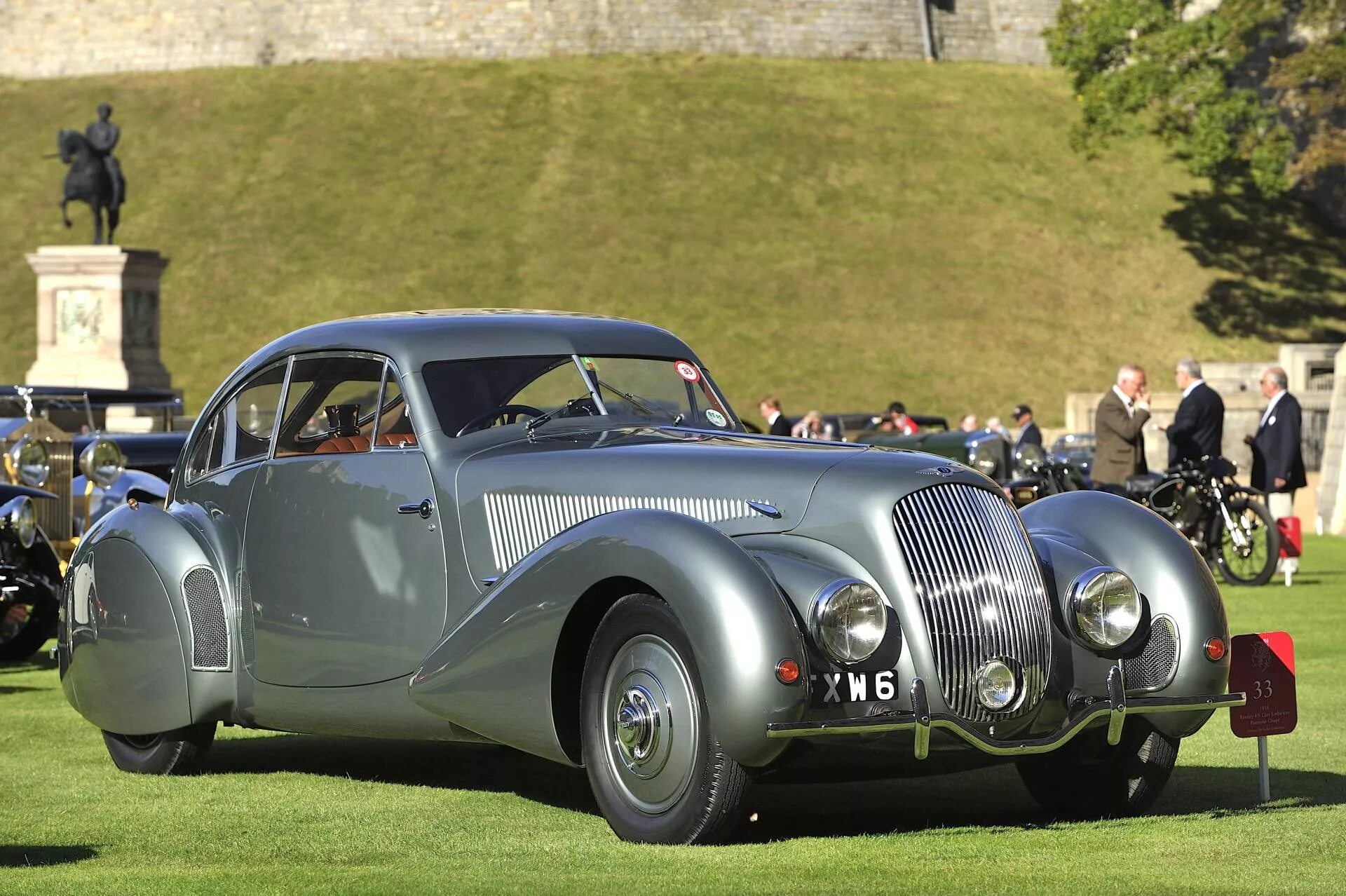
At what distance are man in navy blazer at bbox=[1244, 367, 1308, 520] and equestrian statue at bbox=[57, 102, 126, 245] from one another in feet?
88.1

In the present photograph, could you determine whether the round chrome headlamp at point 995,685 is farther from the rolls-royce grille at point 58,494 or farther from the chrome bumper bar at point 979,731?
the rolls-royce grille at point 58,494

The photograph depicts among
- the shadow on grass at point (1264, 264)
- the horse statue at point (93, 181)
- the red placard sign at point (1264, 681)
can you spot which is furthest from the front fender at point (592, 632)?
the shadow on grass at point (1264, 264)

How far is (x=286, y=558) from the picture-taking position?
745cm

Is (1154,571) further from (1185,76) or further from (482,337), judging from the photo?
(1185,76)

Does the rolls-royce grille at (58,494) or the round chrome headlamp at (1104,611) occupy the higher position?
the round chrome headlamp at (1104,611)

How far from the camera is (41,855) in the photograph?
20.0 feet

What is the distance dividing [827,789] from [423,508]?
6.16ft

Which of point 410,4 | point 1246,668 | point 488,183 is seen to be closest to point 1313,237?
point 488,183

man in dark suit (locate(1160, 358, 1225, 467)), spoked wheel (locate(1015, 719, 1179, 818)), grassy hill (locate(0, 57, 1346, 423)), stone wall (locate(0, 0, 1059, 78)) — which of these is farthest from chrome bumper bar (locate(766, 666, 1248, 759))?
stone wall (locate(0, 0, 1059, 78))

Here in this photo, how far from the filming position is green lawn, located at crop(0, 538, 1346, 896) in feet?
18.4

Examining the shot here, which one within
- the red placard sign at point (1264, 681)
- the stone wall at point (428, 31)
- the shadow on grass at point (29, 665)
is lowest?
the shadow on grass at point (29, 665)

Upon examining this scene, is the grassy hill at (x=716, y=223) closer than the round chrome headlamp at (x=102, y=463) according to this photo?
No

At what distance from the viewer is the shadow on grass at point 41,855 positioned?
5.96 m

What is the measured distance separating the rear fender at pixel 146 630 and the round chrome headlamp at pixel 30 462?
612cm
